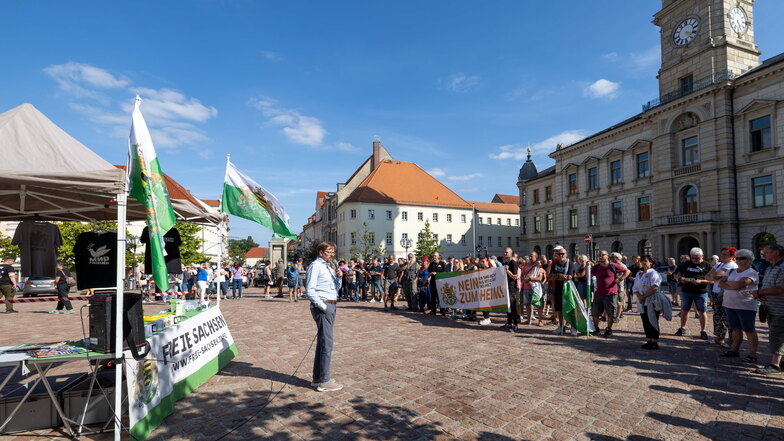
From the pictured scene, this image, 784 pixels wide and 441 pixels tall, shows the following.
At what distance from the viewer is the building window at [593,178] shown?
43634 mm

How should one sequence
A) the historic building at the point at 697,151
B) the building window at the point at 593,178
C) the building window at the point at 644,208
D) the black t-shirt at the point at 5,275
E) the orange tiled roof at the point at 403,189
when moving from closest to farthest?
1. the black t-shirt at the point at 5,275
2. the historic building at the point at 697,151
3. the building window at the point at 644,208
4. the building window at the point at 593,178
5. the orange tiled roof at the point at 403,189

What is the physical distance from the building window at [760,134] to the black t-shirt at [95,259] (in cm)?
3749

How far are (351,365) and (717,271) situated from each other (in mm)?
6765

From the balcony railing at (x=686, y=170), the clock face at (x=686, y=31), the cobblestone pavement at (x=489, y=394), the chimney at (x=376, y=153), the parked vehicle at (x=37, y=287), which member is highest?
the clock face at (x=686, y=31)

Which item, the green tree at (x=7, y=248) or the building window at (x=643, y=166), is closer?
the green tree at (x=7, y=248)

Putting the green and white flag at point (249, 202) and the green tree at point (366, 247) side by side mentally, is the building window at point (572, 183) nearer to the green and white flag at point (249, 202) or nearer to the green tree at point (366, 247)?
the green tree at point (366, 247)

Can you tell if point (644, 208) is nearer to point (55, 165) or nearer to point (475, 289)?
point (475, 289)

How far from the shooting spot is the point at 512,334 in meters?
9.80

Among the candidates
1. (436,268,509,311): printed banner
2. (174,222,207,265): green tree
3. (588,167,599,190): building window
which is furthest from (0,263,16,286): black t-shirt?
(588,167,599,190): building window

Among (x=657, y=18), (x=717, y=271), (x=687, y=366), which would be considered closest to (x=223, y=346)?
(x=687, y=366)

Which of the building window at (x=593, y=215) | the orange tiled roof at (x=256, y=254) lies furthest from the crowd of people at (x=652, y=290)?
the orange tiled roof at (x=256, y=254)

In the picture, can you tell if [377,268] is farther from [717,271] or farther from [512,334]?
[717,271]

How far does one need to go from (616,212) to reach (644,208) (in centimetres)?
336

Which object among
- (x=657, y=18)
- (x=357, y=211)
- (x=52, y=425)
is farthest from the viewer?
(x=357, y=211)
